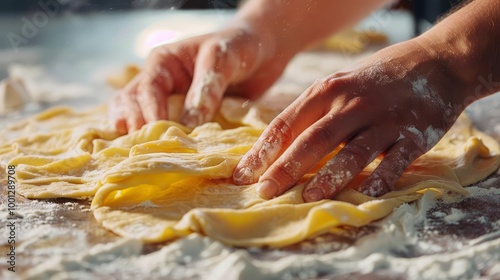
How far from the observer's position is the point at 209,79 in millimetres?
1705

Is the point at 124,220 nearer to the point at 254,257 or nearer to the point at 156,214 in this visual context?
the point at 156,214

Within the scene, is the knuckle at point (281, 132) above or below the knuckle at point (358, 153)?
above

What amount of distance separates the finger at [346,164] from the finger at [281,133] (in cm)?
9

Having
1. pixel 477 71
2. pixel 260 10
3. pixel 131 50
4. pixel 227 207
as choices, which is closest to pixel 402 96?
pixel 477 71

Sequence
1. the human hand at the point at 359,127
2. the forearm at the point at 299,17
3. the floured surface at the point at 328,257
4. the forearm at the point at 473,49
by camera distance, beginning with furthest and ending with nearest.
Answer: the forearm at the point at 299,17 < the forearm at the point at 473,49 < the human hand at the point at 359,127 < the floured surface at the point at 328,257

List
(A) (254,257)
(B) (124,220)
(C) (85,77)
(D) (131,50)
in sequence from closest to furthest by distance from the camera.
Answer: (A) (254,257)
(B) (124,220)
(C) (85,77)
(D) (131,50)

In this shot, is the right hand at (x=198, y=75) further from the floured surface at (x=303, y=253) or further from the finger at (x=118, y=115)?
the floured surface at (x=303, y=253)

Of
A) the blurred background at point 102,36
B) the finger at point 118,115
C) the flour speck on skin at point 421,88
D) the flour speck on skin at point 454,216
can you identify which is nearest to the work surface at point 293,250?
the flour speck on skin at point 454,216

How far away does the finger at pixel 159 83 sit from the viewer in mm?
1694

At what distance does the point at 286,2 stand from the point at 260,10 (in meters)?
0.14

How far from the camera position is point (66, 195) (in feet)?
4.17

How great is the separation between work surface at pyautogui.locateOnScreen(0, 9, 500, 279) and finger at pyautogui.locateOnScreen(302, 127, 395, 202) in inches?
4.1

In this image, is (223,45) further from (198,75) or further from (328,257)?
(328,257)

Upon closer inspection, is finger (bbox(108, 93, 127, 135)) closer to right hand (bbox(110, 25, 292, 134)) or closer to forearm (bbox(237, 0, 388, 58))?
right hand (bbox(110, 25, 292, 134))
